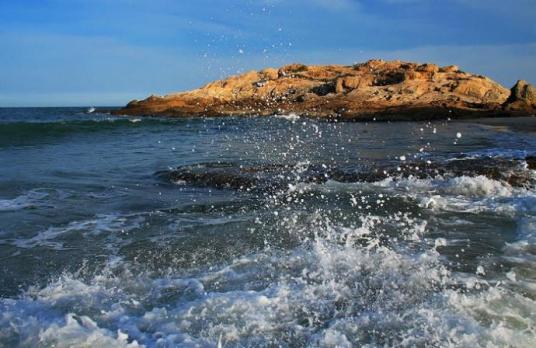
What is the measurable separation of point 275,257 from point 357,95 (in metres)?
41.4

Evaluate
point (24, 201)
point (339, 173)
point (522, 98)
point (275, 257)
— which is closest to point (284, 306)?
point (275, 257)

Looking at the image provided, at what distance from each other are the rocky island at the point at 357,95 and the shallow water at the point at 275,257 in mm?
28881

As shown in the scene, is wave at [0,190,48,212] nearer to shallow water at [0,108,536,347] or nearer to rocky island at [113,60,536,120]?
shallow water at [0,108,536,347]

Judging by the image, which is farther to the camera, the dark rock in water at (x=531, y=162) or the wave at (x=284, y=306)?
the dark rock in water at (x=531, y=162)

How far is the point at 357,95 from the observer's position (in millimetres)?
45250

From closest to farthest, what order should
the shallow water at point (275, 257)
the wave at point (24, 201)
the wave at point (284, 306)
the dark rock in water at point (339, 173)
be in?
the wave at point (284, 306)
the shallow water at point (275, 257)
the wave at point (24, 201)
the dark rock in water at point (339, 173)

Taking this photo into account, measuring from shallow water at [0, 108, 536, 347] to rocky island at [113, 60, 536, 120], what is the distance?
2888 centimetres

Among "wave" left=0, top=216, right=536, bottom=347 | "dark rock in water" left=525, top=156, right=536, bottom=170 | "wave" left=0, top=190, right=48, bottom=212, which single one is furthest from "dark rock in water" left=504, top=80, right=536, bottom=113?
"wave" left=0, top=216, right=536, bottom=347

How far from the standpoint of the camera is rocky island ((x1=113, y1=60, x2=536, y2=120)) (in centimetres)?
3891

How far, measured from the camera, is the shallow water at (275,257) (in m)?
3.65

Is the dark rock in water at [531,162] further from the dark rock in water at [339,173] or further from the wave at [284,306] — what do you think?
the wave at [284,306]

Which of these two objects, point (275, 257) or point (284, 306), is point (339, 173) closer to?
point (275, 257)

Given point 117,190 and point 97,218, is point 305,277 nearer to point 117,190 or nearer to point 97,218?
point 97,218

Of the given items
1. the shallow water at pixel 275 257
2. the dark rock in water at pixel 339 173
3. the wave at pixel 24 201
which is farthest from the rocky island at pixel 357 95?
the wave at pixel 24 201
